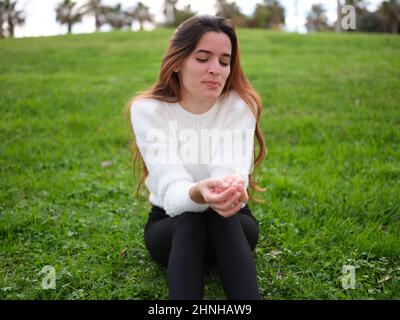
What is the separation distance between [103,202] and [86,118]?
283cm

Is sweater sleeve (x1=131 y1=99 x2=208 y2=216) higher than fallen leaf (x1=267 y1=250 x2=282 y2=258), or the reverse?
sweater sleeve (x1=131 y1=99 x2=208 y2=216)

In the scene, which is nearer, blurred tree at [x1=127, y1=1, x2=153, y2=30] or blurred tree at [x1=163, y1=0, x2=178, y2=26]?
blurred tree at [x1=163, y1=0, x2=178, y2=26]

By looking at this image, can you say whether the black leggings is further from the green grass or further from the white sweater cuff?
the green grass

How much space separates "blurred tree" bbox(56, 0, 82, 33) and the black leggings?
41146 mm

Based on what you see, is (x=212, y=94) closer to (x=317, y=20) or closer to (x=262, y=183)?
(x=262, y=183)

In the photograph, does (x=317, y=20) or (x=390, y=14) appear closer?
(x=390, y=14)

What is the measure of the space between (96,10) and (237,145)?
44038 millimetres

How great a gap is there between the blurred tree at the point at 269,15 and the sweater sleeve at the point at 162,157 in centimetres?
3942

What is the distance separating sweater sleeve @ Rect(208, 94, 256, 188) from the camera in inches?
104

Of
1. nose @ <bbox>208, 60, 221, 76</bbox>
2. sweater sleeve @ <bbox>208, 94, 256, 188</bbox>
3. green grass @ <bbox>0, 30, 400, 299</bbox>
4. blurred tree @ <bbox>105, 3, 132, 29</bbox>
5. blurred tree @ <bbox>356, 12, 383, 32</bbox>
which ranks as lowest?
green grass @ <bbox>0, 30, 400, 299</bbox>

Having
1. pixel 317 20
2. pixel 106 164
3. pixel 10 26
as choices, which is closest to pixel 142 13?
pixel 10 26

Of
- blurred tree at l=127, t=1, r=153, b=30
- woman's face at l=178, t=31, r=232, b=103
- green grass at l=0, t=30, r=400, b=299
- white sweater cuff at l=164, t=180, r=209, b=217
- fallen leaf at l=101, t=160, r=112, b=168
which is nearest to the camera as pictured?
white sweater cuff at l=164, t=180, r=209, b=217

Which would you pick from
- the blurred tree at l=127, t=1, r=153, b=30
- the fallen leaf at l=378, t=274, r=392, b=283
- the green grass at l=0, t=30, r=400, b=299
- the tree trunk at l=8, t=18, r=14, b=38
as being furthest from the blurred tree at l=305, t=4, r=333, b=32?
the fallen leaf at l=378, t=274, r=392, b=283

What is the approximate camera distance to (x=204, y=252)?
95.2 inches
